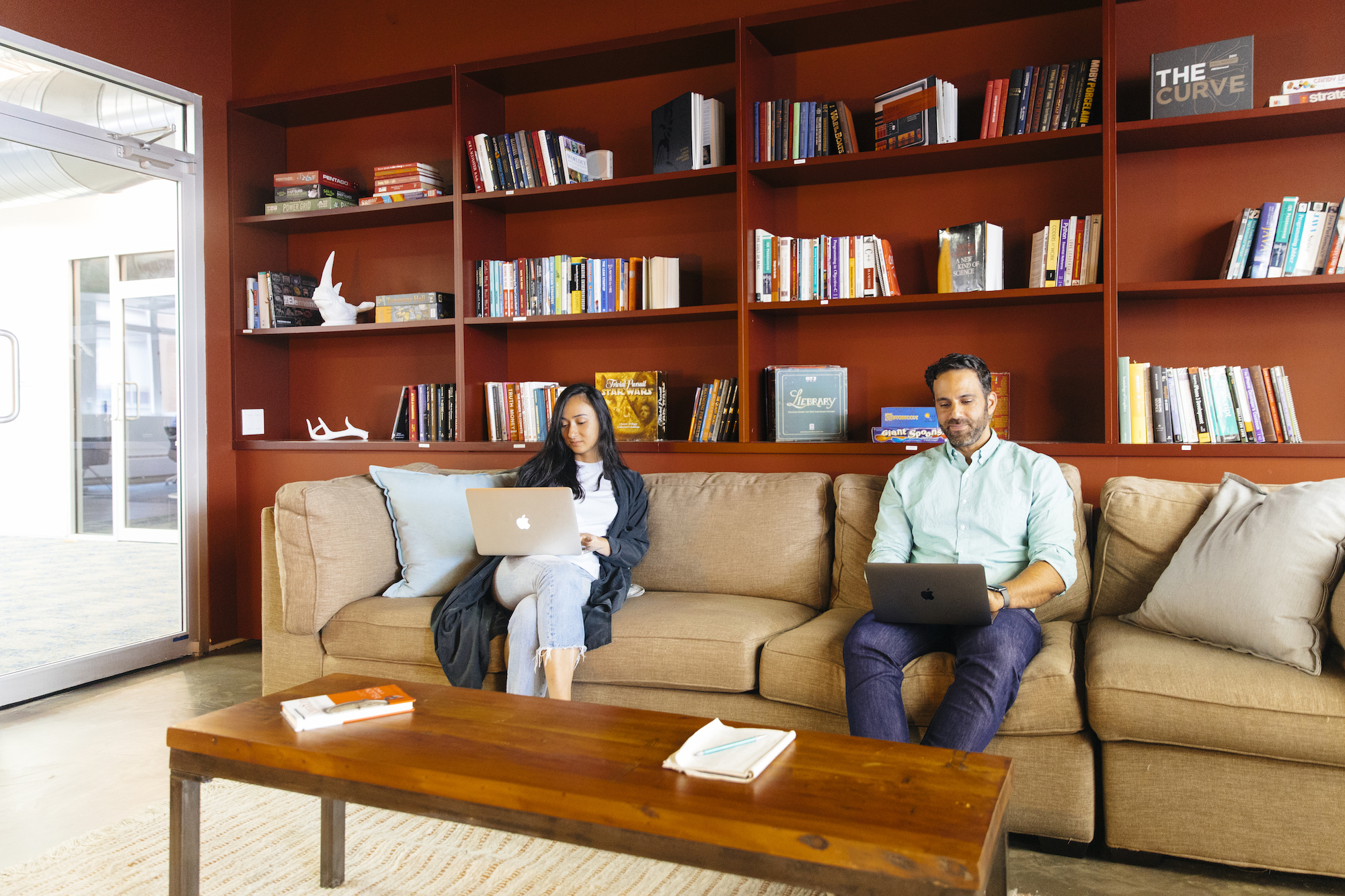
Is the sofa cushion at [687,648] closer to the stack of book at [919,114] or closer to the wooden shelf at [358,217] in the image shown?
the stack of book at [919,114]

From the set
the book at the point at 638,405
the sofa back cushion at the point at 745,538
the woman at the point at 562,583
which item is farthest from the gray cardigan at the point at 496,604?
the book at the point at 638,405

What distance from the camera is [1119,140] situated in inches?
112

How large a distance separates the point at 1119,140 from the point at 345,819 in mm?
2899

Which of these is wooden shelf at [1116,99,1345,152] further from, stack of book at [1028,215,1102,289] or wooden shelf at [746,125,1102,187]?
stack of book at [1028,215,1102,289]

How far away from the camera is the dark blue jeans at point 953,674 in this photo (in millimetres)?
1894

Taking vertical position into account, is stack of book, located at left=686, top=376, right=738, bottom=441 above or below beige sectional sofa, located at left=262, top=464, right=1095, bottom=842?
above

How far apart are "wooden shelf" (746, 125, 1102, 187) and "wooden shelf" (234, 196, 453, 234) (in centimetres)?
133

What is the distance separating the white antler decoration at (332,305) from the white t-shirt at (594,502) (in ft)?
5.10

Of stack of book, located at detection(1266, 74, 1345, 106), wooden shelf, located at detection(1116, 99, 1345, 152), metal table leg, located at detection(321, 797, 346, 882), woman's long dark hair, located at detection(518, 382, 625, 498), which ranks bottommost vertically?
metal table leg, located at detection(321, 797, 346, 882)

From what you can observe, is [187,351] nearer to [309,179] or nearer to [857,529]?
[309,179]

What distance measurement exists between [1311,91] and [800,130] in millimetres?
1461

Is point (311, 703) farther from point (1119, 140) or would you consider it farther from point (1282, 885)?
point (1119, 140)

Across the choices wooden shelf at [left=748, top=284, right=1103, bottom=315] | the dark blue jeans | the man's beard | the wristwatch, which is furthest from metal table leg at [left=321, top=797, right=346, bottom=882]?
wooden shelf at [left=748, top=284, right=1103, bottom=315]

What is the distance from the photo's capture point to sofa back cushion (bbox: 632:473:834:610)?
2.74 m
